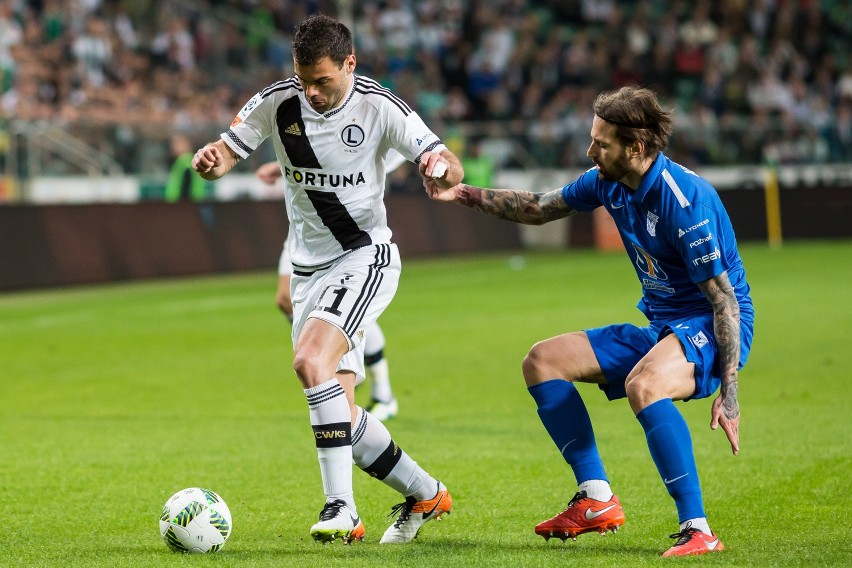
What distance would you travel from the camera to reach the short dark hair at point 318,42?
5.80m

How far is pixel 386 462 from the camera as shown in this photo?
599 centimetres

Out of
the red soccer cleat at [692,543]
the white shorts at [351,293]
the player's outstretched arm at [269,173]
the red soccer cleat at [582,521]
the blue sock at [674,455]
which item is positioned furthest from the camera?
the player's outstretched arm at [269,173]

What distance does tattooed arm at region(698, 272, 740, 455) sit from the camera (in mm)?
5488

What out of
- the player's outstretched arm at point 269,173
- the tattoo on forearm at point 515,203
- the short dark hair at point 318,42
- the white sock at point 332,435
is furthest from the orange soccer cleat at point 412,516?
the player's outstretched arm at point 269,173

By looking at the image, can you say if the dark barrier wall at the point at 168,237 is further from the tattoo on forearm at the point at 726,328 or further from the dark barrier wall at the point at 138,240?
the tattoo on forearm at the point at 726,328

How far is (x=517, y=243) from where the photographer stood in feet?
91.5

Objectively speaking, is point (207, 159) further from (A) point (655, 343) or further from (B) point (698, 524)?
(B) point (698, 524)

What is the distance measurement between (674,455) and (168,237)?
1590 centimetres

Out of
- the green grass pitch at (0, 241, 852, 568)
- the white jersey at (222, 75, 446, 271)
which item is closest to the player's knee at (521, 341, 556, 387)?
the green grass pitch at (0, 241, 852, 568)

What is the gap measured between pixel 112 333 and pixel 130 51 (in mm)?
11546

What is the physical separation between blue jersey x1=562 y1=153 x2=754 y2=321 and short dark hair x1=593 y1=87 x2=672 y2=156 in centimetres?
11

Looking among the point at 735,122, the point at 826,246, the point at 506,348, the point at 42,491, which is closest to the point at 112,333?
the point at 506,348

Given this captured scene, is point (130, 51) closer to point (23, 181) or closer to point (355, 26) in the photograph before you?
point (23, 181)

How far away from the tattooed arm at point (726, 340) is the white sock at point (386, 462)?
4.36ft
